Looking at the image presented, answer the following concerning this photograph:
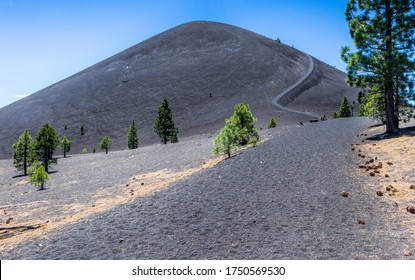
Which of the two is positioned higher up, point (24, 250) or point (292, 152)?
point (292, 152)

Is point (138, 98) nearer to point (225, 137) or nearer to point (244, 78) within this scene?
point (244, 78)

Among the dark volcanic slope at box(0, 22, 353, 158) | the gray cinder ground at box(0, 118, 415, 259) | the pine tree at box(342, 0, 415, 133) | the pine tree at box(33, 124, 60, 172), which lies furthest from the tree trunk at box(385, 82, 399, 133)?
the dark volcanic slope at box(0, 22, 353, 158)

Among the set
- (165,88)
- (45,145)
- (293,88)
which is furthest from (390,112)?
(165,88)

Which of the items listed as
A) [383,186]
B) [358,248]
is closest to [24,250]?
[358,248]

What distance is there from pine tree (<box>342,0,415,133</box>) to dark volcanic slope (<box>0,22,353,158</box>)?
55.9 meters

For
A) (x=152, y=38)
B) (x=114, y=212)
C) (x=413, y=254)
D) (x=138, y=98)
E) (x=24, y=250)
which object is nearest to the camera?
(x=413, y=254)

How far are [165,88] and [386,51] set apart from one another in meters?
107

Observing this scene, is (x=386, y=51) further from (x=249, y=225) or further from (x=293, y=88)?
(x=293, y=88)

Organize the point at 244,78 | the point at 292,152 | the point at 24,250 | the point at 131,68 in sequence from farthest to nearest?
the point at 131,68, the point at 244,78, the point at 292,152, the point at 24,250

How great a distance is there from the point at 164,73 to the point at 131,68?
19.7 metres

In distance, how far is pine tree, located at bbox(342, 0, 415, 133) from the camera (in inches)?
757

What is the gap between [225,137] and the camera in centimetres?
1741

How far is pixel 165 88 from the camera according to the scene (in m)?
121
